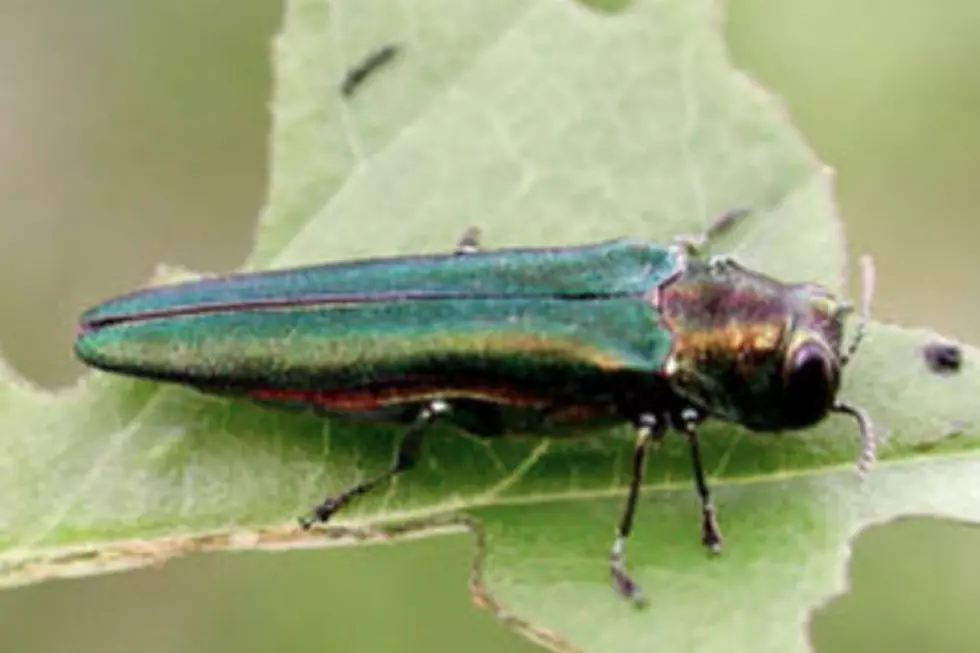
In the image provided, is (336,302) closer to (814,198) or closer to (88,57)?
(814,198)

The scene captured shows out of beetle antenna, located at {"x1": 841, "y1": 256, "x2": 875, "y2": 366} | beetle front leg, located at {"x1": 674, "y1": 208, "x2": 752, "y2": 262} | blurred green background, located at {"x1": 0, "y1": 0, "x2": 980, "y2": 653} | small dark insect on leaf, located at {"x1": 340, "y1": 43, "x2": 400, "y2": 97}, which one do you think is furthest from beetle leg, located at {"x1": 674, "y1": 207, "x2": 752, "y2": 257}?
blurred green background, located at {"x1": 0, "y1": 0, "x2": 980, "y2": 653}

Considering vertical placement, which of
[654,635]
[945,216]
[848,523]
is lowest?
[654,635]

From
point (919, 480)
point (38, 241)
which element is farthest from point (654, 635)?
point (38, 241)

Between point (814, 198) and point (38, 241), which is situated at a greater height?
point (38, 241)

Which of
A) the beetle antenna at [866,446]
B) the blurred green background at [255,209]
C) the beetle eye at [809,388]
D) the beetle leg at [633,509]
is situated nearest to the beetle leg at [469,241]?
the beetle leg at [633,509]

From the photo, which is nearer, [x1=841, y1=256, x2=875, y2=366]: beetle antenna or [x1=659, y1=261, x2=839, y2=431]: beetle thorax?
[x1=659, y1=261, x2=839, y2=431]: beetle thorax

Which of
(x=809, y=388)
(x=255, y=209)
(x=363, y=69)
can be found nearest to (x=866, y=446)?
(x=809, y=388)

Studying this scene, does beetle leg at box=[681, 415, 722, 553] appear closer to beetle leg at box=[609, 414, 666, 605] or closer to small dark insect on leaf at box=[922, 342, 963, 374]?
beetle leg at box=[609, 414, 666, 605]

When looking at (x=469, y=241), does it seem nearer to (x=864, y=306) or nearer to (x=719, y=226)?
(x=719, y=226)
